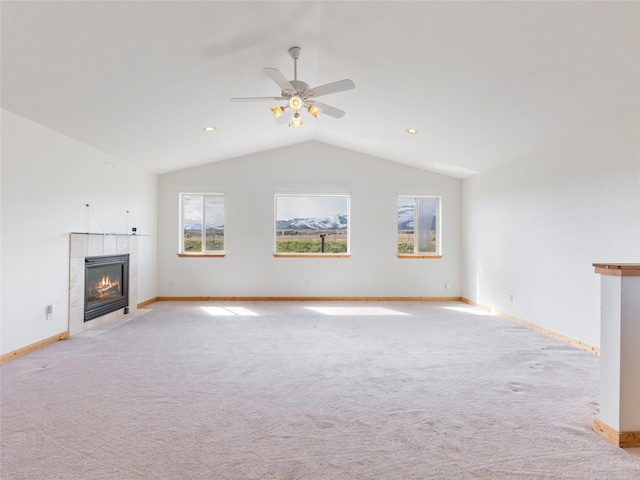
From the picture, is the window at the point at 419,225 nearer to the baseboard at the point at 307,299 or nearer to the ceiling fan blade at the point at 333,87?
the baseboard at the point at 307,299

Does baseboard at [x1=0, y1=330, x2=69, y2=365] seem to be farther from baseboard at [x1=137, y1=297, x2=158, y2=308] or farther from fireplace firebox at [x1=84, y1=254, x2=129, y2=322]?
baseboard at [x1=137, y1=297, x2=158, y2=308]

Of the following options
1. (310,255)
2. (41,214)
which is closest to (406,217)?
(310,255)

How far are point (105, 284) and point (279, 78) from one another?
13.7 feet

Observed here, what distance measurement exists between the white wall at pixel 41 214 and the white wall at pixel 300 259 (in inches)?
66.5

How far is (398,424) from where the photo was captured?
6.84 feet

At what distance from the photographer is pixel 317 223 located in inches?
260

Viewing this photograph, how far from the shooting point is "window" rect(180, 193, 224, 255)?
21.1 ft

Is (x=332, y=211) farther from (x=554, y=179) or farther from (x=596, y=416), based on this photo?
(x=596, y=416)

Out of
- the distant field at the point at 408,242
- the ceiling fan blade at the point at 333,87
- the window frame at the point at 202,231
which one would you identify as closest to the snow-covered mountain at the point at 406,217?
the distant field at the point at 408,242

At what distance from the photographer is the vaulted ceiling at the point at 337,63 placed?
87.7 inches

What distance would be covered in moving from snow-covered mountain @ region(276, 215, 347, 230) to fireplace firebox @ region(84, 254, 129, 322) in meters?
2.91

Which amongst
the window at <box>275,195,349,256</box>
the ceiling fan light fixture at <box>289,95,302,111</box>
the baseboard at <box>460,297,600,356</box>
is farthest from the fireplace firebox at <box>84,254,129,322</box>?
the baseboard at <box>460,297,600,356</box>

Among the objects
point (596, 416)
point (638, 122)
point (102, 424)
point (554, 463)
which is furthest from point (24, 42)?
point (638, 122)

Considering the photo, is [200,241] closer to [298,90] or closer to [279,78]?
[298,90]
